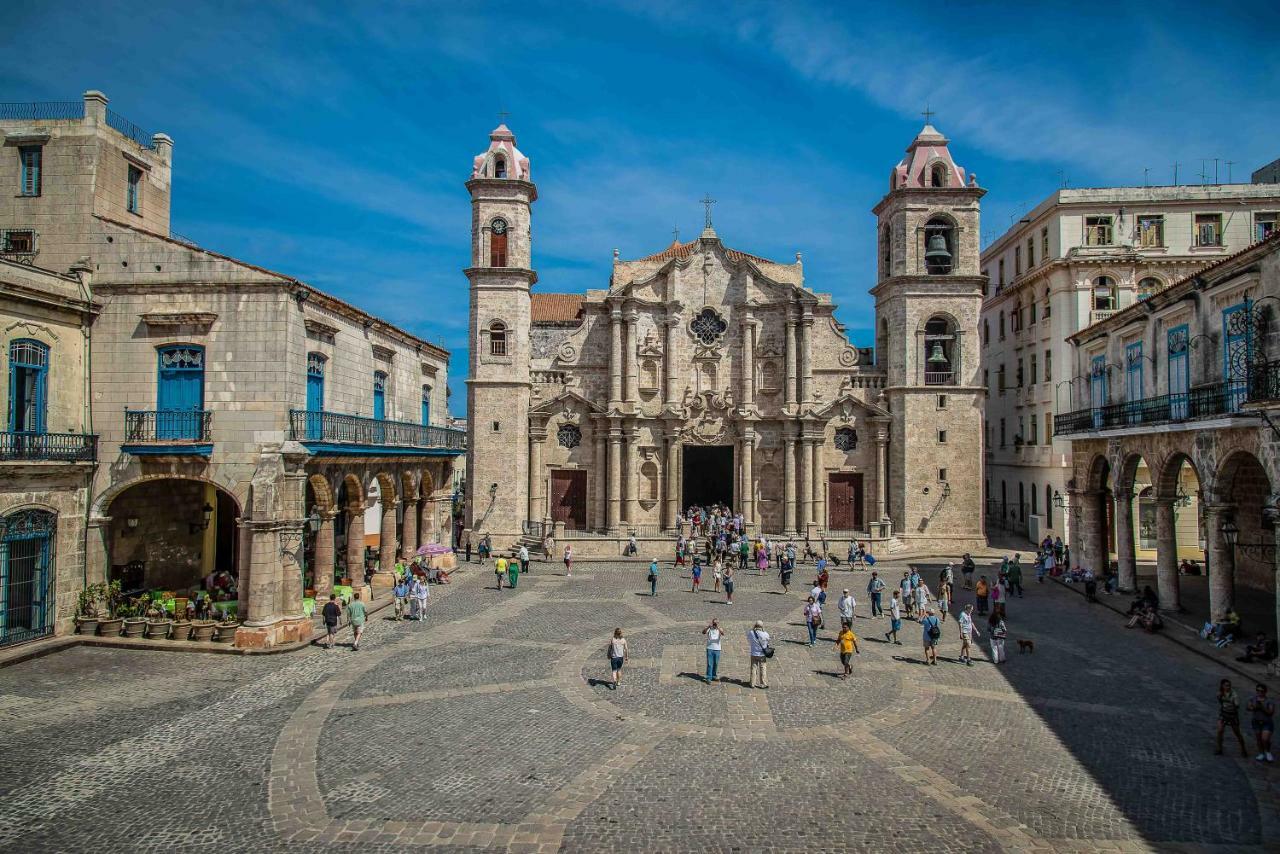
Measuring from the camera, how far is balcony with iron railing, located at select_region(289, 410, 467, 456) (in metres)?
20.4

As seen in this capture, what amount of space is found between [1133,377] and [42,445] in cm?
3223

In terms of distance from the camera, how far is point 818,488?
38062 millimetres

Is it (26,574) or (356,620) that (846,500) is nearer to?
(356,620)

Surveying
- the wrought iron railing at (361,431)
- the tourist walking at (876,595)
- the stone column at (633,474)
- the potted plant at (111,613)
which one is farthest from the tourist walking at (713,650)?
the stone column at (633,474)

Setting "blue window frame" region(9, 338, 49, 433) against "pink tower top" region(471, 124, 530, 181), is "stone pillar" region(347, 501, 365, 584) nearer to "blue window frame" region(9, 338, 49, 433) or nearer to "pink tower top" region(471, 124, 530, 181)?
"blue window frame" region(9, 338, 49, 433)

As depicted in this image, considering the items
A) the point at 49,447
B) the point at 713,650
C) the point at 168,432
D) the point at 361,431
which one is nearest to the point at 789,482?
the point at 361,431

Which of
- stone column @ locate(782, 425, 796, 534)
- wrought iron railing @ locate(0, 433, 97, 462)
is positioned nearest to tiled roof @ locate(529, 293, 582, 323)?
stone column @ locate(782, 425, 796, 534)

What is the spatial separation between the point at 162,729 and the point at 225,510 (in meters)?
13.9

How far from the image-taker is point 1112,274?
3616cm

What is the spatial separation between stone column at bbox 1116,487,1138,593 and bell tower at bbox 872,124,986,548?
9756mm

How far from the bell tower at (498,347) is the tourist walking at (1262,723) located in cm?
2832

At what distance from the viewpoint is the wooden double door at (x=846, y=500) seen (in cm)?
3872

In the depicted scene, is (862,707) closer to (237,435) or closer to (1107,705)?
(1107,705)

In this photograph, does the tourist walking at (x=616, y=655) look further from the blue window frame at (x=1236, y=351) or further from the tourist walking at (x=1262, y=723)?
the blue window frame at (x=1236, y=351)
